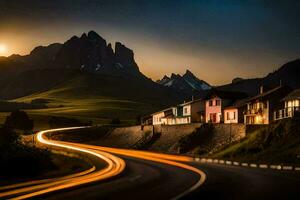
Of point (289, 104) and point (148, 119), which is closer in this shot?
point (289, 104)

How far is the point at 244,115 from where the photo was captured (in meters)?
94.3

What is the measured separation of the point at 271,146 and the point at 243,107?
39.5 m

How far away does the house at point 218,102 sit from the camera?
103 meters

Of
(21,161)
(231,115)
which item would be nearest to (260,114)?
(231,115)

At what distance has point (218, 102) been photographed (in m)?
104

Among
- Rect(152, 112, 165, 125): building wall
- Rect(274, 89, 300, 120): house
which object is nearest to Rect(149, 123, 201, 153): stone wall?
Rect(274, 89, 300, 120): house

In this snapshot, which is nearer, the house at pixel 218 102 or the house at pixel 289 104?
the house at pixel 289 104

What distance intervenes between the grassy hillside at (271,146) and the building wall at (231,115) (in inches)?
1214

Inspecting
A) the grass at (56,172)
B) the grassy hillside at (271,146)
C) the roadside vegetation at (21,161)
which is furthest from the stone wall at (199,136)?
the roadside vegetation at (21,161)

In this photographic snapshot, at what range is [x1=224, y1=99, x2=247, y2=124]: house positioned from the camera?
→ 95125mm

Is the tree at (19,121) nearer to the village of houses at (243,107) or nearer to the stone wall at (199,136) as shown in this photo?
the village of houses at (243,107)

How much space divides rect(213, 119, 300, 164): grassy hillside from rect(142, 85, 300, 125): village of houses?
10.0m

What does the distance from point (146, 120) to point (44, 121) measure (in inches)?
1686

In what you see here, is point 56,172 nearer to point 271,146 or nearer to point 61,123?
point 271,146
